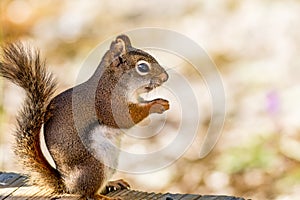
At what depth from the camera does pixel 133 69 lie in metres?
1.87

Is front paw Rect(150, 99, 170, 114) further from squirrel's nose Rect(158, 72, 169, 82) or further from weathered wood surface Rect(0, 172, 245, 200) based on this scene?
weathered wood surface Rect(0, 172, 245, 200)

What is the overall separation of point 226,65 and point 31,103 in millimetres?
1837

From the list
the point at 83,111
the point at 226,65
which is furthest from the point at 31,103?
the point at 226,65

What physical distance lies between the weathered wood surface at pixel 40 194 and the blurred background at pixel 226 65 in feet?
2.30

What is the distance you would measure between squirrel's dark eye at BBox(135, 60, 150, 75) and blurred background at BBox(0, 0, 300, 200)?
0.93 metres

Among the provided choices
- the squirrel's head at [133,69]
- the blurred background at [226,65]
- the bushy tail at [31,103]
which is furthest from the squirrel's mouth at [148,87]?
the blurred background at [226,65]

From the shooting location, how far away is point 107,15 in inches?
164

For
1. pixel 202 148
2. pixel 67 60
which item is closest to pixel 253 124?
pixel 202 148

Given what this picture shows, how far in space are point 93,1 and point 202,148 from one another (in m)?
1.35

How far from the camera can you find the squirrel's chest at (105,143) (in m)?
1.83

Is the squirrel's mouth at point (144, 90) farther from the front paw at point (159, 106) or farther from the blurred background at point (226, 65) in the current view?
the blurred background at point (226, 65)

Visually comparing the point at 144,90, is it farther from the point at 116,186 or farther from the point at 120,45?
the point at 116,186

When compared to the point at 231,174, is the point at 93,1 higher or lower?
higher

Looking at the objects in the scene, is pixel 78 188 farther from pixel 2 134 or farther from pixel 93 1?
pixel 93 1
